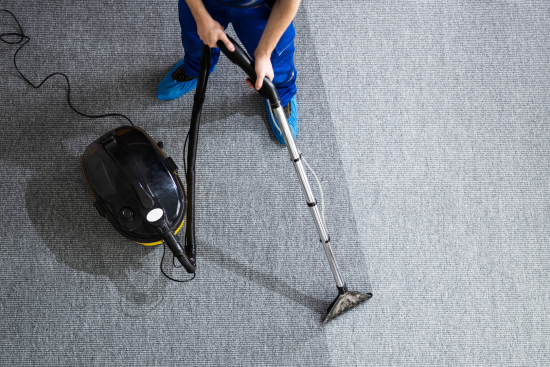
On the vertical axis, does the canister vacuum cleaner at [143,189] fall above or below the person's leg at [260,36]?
below

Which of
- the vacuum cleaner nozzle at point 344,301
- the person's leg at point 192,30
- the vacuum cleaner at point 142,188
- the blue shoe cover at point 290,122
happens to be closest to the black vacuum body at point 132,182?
the vacuum cleaner at point 142,188

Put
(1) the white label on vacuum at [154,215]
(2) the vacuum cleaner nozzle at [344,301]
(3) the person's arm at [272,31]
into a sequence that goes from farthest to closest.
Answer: (2) the vacuum cleaner nozzle at [344,301], (1) the white label on vacuum at [154,215], (3) the person's arm at [272,31]

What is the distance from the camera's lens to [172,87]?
4.11 feet

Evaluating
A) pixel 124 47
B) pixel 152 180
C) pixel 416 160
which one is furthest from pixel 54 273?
pixel 416 160

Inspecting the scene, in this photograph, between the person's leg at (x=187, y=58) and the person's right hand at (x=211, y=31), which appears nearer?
the person's right hand at (x=211, y=31)

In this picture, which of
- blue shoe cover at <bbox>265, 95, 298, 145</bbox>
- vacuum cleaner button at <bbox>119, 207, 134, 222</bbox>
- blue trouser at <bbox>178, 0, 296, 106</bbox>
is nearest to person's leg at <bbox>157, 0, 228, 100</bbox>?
blue trouser at <bbox>178, 0, 296, 106</bbox>

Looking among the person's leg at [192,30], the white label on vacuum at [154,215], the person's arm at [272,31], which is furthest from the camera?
the white label on vacuum at [154,215]

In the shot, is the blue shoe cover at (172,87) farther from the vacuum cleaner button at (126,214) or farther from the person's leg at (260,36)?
the vacuum cleaner button at (126,214)

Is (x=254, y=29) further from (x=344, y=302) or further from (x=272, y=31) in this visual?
(x=344, y=302)

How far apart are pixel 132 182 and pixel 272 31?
0.59 m

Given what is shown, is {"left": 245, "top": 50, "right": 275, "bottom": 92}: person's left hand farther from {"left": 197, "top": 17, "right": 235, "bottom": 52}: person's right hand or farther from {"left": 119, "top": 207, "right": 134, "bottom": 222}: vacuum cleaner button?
{"left": 119, "top": 207, "right": 134, "bottom": 222}: vacuum cleaner button

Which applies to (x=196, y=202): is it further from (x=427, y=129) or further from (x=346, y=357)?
(x=427, y=129)

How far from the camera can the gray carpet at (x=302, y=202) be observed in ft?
3.94

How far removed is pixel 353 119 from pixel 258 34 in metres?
0.57
